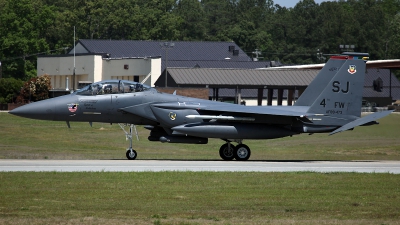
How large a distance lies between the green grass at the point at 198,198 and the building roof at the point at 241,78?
133ft

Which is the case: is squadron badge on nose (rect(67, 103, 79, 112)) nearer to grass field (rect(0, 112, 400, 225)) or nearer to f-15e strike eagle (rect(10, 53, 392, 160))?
f-15e strike eagle (rect(10, 53, 392, 160))

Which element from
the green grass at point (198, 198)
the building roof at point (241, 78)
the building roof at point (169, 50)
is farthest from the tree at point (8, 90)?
the green grass at point (198, 198)

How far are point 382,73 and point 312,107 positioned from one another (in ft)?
244

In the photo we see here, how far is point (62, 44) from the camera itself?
114 meters

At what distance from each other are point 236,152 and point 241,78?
3642 cm

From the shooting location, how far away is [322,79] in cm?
2428

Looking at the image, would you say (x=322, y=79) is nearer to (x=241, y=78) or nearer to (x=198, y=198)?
(x=198, y=198)

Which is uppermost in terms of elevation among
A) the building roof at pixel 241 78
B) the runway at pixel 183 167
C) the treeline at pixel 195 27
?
the treeline at pixel 195 27

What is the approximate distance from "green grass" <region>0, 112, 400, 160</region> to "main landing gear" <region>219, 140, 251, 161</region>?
124 inches

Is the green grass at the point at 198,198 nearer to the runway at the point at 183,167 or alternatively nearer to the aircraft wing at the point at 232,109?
the runway at the point at 183,167

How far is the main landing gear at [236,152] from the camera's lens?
23.4 m

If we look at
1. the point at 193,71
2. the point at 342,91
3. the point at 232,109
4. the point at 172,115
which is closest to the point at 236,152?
the point at 232,109

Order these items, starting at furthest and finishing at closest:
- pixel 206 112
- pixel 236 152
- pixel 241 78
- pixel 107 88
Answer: pixel 241 78
pixel 236 152
pixel 206 112
pixel 107 88

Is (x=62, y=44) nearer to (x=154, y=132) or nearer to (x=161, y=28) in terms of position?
(x=161, y=28)
